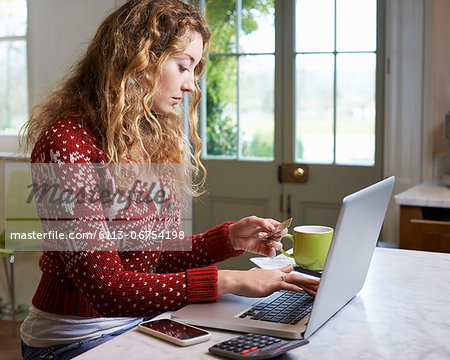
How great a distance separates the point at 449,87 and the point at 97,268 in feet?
7.30

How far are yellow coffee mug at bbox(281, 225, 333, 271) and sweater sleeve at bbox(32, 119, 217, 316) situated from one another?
0.72 ft

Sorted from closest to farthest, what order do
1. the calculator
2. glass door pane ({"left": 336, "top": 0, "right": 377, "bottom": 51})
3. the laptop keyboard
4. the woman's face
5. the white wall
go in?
the calculator
the laptop keyboard
the woman's face
glass door pane ({"left": 336, "top": 0, "right": 377, "bottom": 51})
the white wall

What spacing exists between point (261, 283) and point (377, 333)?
24cm

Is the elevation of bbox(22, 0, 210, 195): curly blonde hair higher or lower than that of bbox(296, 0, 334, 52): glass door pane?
lower

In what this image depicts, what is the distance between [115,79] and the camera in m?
1.38

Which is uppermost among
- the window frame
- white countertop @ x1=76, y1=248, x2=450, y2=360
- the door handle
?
the window frame

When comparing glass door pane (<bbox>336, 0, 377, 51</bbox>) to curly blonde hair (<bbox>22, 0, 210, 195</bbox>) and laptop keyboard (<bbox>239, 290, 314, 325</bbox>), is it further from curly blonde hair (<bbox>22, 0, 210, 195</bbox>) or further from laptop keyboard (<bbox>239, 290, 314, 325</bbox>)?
laptop keyboard (<bbox>239, 290, 314, 325</bbox>)

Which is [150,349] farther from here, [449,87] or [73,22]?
[73,22]

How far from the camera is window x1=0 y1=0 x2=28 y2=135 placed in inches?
141

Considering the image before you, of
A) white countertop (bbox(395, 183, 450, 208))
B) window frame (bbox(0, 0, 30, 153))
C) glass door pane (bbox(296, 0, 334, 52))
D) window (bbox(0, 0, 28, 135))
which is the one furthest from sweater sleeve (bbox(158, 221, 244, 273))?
window (bbox(0, 0, 28, 135))

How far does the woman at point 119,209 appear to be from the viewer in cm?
120

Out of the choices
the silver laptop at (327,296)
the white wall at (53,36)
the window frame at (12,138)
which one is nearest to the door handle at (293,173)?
the white wall at (53,36)

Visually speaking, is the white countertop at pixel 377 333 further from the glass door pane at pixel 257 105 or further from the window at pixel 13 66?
the window at pixel 13 66

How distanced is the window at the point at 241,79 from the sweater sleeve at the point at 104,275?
215cm
